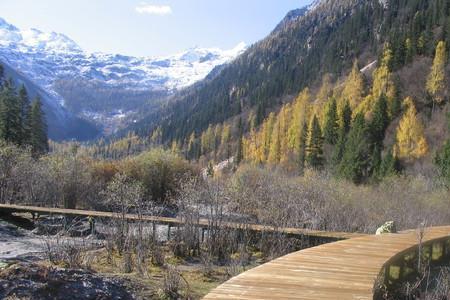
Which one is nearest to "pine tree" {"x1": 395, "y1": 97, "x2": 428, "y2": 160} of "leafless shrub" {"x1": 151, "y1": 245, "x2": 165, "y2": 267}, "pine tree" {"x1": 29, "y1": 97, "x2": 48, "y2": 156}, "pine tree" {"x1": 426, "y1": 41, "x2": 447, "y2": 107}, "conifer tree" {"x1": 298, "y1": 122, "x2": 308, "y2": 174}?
"pine tree" {"x1": 426, "y1": 41, "x2": 447, "y2": 107}

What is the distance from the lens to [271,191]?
20.5m

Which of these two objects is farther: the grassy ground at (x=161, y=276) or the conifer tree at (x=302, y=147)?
the conifer tree at (x=302, y=147)

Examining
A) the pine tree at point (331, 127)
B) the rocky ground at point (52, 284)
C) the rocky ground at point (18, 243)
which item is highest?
the pine tree at point (331, 127)

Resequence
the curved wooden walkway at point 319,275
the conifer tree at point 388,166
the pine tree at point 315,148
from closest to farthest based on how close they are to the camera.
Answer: the curved wooden walkway at point 319,275
the conifer tree at point 388,166
the pine tree at point 315,148

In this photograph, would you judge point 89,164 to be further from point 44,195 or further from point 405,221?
point 405,221

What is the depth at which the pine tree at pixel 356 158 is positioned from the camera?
52.2 m

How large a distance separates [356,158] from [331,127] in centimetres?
1720

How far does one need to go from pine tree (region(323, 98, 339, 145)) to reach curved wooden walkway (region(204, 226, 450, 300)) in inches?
2493

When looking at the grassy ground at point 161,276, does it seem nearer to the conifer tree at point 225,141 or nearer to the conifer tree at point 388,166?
the conifer tree at point 388,166

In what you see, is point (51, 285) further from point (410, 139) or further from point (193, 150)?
point (193, 150)

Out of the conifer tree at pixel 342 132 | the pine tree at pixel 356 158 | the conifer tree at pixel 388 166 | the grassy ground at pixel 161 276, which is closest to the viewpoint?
the grassy ground at pixel 161 276

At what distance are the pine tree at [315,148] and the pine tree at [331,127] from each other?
95cm

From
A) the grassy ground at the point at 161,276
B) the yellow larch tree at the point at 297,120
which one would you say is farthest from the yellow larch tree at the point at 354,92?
the grassy ground at the point at 161,276

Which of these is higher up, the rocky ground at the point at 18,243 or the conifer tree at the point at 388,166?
the conifer tree at the point at 388,166
